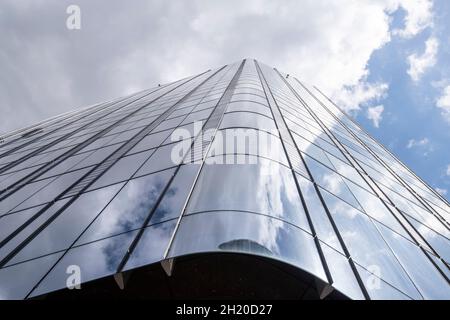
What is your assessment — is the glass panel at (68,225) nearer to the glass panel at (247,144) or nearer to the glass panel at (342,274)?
the glass panel at (247,144)

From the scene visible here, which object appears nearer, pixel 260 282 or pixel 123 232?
pixel 260 282

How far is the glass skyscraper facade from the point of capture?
22.8ft

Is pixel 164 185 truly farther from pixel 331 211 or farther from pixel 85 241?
pixel 331 211

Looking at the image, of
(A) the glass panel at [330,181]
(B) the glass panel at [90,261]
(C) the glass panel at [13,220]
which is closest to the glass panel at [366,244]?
(A) the glass panel at [330,181]

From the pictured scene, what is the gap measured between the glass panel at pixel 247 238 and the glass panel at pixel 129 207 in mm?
1501

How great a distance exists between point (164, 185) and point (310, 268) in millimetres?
4268

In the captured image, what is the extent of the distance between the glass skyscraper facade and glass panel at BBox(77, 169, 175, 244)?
1.4 inches

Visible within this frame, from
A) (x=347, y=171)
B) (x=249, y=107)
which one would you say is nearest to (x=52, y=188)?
(x=249, y=107)

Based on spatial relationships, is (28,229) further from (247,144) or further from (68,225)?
(247,144)

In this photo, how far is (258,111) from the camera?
48.4 ft

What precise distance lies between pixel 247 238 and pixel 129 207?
3501 millimetres

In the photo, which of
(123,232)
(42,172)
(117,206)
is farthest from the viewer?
(42,172)

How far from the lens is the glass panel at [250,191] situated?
785 centimetres

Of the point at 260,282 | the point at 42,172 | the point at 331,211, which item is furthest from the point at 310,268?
the point at 42,172
